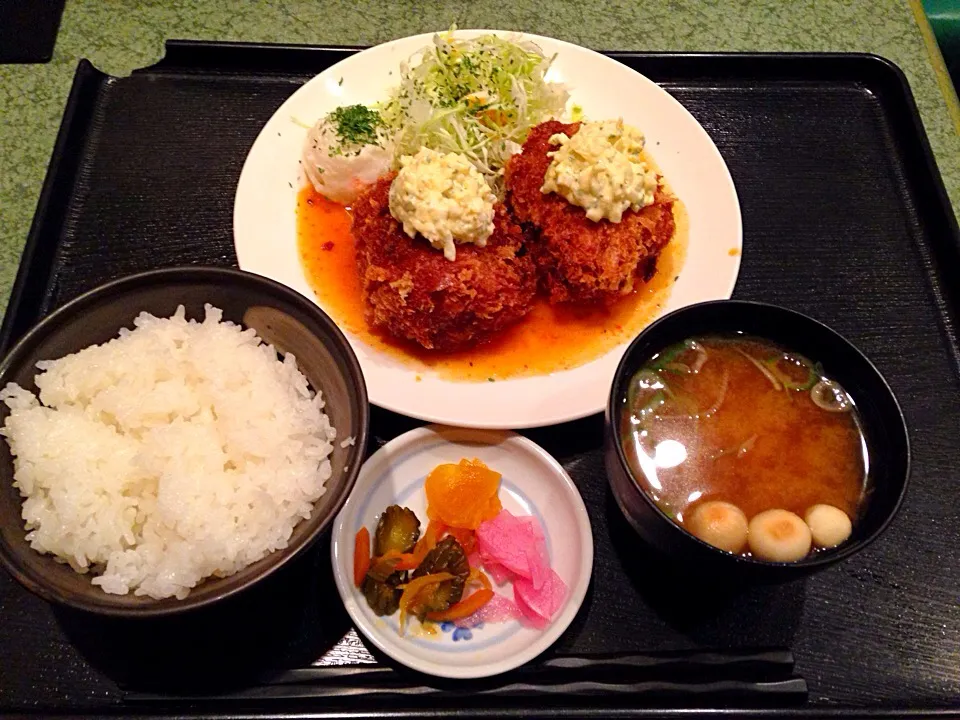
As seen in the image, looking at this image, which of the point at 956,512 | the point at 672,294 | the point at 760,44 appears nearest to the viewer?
the point at 956,512

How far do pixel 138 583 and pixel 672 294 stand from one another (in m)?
1.96

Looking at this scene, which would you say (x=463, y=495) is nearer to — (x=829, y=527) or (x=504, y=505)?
(x=504, y=505)

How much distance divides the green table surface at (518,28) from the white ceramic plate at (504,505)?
2.20 metres

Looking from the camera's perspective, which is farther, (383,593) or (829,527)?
(383,593)

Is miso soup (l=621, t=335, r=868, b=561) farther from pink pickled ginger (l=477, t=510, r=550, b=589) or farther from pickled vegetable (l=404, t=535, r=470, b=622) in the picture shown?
pickled vegetable (l=404, t=535, r=470, b=622)

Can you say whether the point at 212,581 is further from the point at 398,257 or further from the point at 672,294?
the point at 672,294

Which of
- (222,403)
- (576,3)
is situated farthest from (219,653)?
(576,3)

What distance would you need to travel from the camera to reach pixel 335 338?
184 cm

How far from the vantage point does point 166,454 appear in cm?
172

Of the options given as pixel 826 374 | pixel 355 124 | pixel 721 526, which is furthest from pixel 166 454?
pixel 826 374

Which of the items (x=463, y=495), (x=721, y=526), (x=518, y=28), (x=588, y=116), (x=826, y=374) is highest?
(x=518, y=28)

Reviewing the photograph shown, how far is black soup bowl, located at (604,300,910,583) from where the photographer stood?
1638 mm

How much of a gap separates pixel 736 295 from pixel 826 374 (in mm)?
744

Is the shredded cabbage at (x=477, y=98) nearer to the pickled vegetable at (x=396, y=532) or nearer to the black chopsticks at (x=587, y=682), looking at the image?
the pickled vegetable at (x=396, y=532)
